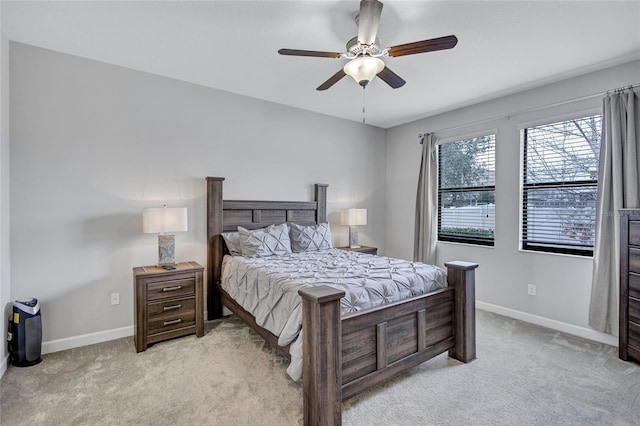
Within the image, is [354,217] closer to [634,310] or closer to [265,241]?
[265,241]

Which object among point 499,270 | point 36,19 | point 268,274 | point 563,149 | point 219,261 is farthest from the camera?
point 499,270

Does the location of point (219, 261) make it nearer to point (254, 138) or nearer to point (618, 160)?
point (254, 138)

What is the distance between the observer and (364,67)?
85.3 inches

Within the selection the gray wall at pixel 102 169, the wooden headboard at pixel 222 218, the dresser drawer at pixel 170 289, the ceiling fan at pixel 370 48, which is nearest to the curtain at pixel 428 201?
the wooden headboard at pixel 222 218

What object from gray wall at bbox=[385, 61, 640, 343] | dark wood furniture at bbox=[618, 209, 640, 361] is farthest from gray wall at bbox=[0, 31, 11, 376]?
dark wood furniture at bbox=[618, 209, 640, 361]

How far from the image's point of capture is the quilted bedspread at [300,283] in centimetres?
206

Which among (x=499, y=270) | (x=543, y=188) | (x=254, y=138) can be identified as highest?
(x=254, y=138)

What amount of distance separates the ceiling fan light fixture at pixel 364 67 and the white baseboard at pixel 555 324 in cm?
331

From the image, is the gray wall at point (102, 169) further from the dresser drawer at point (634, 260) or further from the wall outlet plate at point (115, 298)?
the dresser drawer at point (634, 260)

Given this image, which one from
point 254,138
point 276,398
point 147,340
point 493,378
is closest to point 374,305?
point 276,398

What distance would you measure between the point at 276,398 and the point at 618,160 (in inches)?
144

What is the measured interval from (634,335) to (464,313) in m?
1.40

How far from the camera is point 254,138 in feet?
13.1

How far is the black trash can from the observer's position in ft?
8.11
